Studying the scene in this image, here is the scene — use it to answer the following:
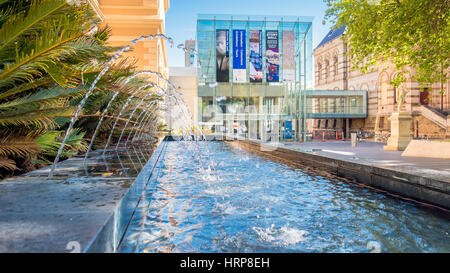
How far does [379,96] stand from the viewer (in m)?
31.5

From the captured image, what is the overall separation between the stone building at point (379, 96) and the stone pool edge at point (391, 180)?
9945 millimetres

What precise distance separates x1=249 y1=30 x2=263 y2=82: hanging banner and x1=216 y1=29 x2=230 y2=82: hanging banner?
6.37 feet

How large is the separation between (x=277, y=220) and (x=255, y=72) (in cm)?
2304

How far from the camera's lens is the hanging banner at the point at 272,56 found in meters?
25.8

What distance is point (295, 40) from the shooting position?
85.8 feet

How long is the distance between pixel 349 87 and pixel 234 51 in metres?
17.6

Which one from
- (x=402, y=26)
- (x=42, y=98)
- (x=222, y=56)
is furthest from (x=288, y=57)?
(x=42, y=98)

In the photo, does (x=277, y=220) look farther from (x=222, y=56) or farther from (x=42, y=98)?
(x=222, y=56)

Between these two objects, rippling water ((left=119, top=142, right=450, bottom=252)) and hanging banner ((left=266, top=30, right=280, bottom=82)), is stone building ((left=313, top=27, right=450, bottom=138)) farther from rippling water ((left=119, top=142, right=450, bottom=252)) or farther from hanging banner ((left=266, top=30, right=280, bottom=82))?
rippling water ((left=119, top=142, right=450, bottom=252))

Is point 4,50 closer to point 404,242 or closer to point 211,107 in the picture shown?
point 404,242

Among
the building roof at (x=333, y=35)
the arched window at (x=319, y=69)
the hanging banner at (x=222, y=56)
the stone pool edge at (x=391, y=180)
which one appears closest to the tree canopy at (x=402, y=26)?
the stone pool edge at (x=391, y=180)

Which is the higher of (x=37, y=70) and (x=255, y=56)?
(x=255, y=56)

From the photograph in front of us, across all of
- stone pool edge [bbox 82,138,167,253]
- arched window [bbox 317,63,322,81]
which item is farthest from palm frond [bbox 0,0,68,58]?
arched window [bbox 317,63,322,81]
